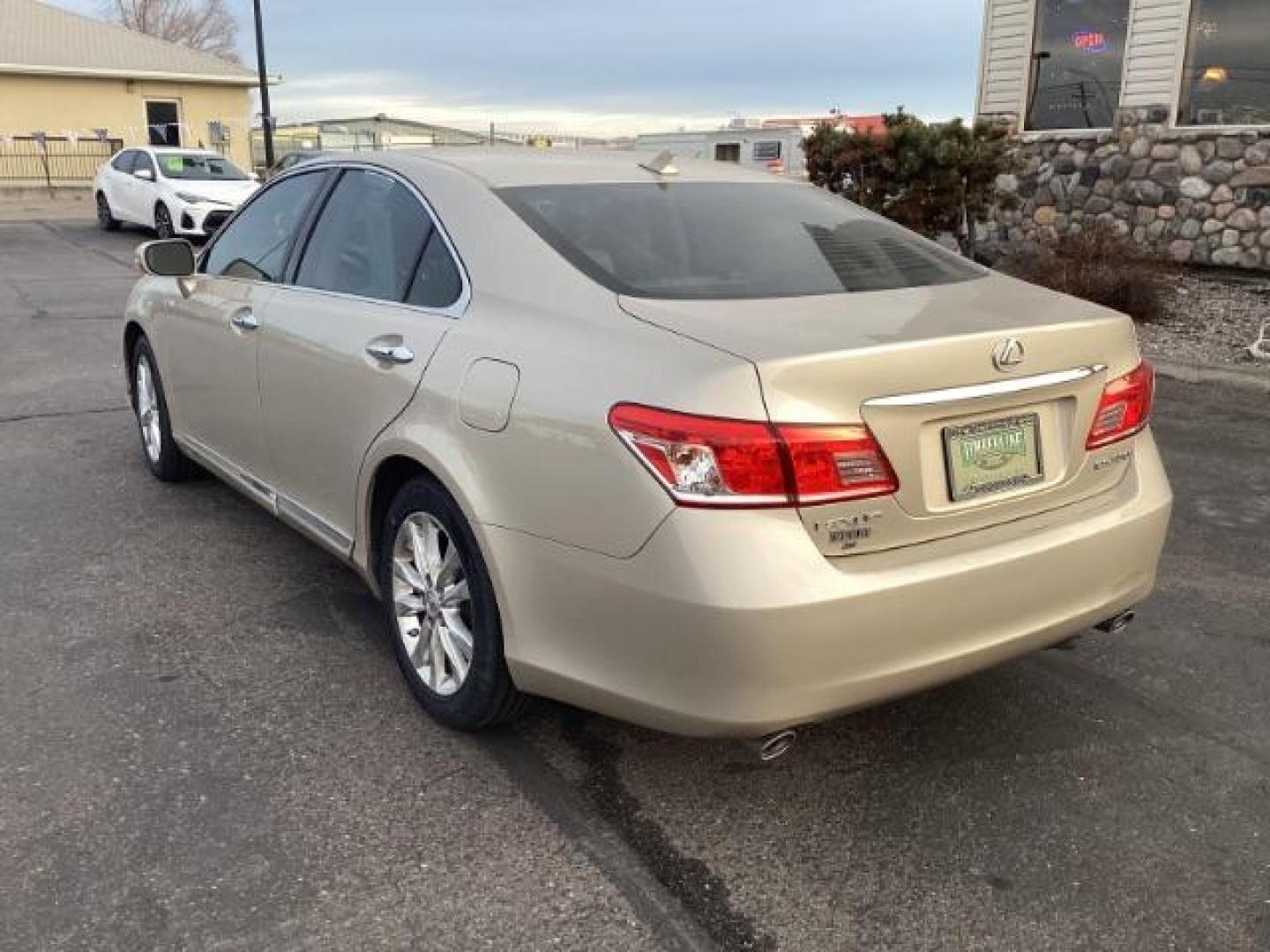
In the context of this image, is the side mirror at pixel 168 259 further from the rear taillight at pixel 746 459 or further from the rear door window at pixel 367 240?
the rear taillight at pixel 746 459

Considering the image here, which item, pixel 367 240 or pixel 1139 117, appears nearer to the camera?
pixel 367 240

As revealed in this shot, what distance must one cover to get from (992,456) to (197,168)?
19.2 m

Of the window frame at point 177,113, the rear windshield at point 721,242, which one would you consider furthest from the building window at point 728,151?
Answer: the rear windshield at point 721,242

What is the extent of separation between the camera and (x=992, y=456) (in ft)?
8.99

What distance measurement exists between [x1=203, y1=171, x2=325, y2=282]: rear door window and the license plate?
2591 mm

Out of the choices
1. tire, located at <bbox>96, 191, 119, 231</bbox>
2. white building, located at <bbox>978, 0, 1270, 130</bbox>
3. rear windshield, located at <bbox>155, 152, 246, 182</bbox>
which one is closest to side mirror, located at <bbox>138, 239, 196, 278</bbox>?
white building, located at <bbox>978, 0, 1270, 130</bbox>

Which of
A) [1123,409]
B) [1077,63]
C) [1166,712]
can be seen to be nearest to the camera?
[1123,409]

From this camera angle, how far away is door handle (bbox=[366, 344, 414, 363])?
3.27 metres

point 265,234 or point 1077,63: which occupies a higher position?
point 1077,63

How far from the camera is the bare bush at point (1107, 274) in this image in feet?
31.9

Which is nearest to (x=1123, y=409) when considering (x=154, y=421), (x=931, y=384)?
(x=931, y=384)

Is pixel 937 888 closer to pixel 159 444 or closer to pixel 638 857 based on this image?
pixel 638 857

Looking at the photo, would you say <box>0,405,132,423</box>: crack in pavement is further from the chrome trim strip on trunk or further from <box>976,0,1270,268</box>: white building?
<box>976,0,1270,268</box>: white building

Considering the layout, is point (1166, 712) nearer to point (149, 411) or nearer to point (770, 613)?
point (770, 613)
